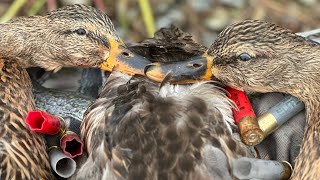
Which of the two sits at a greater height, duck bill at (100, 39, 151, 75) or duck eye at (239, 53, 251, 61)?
duck eye at (239, 53, 251, 61)

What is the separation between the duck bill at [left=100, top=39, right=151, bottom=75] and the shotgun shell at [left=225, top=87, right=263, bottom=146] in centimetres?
44

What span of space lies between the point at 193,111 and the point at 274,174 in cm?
38

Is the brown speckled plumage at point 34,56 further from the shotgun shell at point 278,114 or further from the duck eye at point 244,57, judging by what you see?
the shotgun shell at point 278,114

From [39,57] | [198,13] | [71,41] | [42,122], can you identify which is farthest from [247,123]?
[198,13]

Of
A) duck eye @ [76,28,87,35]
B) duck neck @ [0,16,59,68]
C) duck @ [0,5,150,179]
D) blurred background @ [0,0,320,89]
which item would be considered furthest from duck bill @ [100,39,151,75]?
blurred background @ [0,0,320,89]

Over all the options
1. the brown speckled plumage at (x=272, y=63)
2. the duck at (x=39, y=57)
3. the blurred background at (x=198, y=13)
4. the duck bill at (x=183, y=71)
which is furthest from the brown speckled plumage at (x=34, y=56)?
the blurred background at (x=198, y=13)

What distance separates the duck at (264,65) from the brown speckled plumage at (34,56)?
0.45 metres

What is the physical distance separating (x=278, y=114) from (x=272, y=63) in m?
0.20

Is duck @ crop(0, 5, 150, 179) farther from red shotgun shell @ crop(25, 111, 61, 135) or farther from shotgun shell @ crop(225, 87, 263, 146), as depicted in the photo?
shotgun shell @ crop(225, 87, 263, 146)

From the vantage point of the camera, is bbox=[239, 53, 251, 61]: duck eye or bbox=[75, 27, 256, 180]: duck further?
bbox=[239, 53, 251, 61]: duck eye

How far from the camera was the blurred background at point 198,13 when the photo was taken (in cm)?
483

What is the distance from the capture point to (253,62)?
2.92m

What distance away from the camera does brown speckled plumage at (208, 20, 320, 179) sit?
2883mm

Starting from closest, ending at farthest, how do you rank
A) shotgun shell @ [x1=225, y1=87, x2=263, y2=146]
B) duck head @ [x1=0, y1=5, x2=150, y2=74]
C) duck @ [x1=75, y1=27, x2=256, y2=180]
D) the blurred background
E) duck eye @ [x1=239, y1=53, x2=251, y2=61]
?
duck @ [x1=75, y1=27, x2=256, y2=180], shotgun shell @ [x1=225, y1=87, x2=263, y2=146], duck eye @ [x1=239, y1=53, x2=251, y2=61], duck head @ [x1=0, y1=5, x2=150, y2=74], the blurred background
